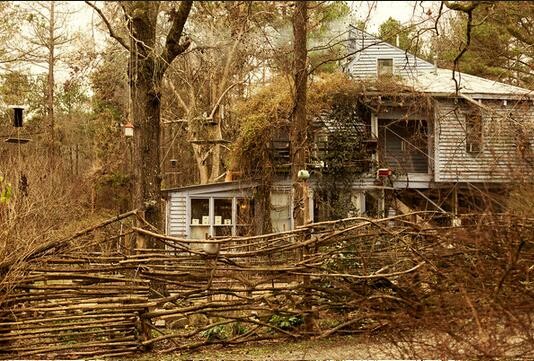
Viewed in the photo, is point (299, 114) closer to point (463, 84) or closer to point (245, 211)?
point (245, 211)

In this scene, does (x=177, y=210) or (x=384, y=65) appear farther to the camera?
(x=384, y=65)

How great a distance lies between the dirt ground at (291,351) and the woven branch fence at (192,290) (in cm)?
12

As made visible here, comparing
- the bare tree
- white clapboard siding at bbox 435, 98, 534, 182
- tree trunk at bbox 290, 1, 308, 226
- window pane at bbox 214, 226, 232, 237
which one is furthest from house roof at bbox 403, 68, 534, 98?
the bare tree

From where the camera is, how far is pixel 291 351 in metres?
7.85

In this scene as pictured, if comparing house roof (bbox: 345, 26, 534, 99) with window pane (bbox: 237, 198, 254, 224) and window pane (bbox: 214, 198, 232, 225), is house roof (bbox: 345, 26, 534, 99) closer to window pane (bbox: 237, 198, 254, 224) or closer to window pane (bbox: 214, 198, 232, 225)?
window pane (bbox: 237, 198, 254, 224)

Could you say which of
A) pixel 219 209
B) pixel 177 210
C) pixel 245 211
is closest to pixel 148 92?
pixel 245 211

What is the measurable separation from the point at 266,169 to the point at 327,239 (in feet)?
43.7

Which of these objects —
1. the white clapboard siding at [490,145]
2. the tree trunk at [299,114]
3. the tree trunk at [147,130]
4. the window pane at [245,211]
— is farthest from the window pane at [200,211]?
the tree trunk at [147,130]

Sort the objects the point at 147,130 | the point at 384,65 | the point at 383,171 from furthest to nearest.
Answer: the point at 384,65 < the point at 383,171 < the point at 147,130

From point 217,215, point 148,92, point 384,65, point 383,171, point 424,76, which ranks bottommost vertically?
point 217,215

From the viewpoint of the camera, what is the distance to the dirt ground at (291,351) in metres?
7.48

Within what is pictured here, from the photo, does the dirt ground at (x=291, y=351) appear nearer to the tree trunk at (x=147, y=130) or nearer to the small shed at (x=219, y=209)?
the tree trunk at (x=147, y=130)

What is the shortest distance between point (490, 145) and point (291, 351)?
12.8 feet

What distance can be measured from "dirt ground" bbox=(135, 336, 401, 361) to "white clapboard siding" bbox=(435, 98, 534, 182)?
2.40 m
